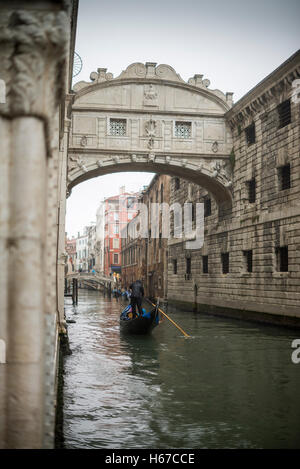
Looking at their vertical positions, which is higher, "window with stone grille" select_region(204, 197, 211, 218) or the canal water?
"window with stone grille" select_region(204, 197, 211, 218)

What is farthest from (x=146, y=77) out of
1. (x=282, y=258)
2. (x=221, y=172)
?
(x=282, y=258)

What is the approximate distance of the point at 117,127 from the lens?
15320mm

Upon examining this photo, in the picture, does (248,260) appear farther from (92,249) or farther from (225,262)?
(92,249)

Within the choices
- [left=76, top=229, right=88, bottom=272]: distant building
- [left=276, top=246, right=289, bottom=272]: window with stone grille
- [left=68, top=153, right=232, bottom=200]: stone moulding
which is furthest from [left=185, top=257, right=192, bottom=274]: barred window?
[left=76, top=229, right=88, bottom=272]: distant building

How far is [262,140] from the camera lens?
46.3 feet

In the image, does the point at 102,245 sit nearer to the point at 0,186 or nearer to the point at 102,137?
the point at 102,137

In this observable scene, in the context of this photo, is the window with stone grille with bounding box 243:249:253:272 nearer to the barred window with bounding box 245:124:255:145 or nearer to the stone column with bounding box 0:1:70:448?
the barred window with bounding box 245:124:255:145

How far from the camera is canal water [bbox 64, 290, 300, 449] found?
4262 millimetres

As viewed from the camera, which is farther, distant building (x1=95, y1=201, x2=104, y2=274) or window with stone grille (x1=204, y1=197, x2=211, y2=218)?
distant building (x1=95, y1=201, x2=104, y2=274)

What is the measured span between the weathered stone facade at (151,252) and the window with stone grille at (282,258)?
635 cm

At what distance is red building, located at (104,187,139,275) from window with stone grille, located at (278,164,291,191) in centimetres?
3758

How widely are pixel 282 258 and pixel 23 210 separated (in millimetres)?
11794

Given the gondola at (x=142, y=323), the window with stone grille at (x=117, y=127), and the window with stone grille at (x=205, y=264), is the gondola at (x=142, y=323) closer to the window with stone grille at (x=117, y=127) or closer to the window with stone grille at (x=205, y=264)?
the window with stone grille at (x=117, y=127)

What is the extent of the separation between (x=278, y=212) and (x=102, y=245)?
44703 millimetres
